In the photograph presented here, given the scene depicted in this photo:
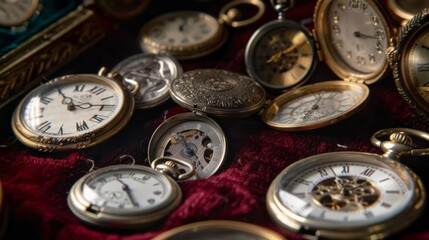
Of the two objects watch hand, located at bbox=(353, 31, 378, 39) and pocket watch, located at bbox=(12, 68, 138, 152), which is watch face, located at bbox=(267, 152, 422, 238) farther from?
pocket watch, located at bbox=(12, 68, 138, 152)

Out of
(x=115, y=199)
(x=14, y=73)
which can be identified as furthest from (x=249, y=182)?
(x=14, y=73)

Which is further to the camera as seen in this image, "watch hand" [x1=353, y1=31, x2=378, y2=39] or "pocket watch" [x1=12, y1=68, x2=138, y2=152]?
"watch hand" [x1=353, y1=31, x2=378, y2=39]

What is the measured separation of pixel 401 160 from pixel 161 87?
1.17 meters

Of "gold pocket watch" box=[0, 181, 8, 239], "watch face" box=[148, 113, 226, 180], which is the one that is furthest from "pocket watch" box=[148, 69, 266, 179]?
"gold pocket watch" box=[0, 181, 8, 239]

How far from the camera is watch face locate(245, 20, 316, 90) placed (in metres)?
3.12

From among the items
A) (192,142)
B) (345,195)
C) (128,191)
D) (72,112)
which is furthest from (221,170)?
(72,112)

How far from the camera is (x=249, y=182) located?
2545mm

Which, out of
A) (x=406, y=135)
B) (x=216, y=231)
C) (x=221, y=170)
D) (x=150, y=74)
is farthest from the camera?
(x=150, y=74)

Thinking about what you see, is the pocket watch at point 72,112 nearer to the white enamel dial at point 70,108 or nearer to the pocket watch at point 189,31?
the white enamel dial at point 70,108

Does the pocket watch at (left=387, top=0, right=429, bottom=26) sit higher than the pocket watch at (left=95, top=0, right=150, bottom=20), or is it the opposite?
the pocket watch at (left=387, top=0, right=429, bottom=26)

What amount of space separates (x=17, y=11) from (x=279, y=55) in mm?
1277

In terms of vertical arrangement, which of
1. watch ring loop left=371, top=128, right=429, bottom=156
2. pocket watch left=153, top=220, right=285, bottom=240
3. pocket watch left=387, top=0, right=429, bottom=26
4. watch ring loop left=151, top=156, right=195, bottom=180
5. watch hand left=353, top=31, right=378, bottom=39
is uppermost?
pocket watch left=387, top=0, right=429, bottom=26

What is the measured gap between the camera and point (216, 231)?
86.1 inches

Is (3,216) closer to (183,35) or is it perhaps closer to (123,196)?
(123,196)
